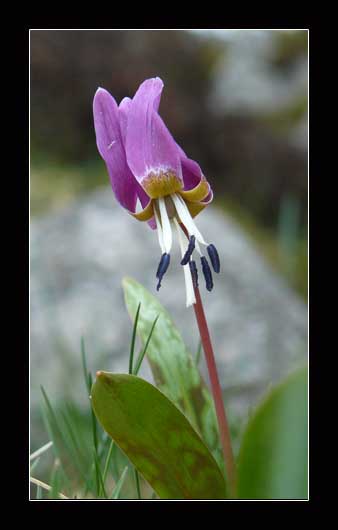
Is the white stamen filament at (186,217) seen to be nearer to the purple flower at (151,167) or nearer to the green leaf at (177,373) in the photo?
the purple flower at (151,167)

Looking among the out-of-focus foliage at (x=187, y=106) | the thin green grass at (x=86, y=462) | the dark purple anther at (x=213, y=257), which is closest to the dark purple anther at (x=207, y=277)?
the dark purple anther at (x=213, y=257)

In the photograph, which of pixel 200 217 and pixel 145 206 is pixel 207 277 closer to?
pixel 145 206

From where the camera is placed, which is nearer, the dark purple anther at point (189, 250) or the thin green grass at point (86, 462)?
the dark purple anther at point (189, 250)

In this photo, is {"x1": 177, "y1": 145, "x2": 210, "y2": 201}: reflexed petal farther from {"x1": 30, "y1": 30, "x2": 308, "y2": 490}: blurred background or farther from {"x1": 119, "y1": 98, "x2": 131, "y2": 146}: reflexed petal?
{"x1": 30, "y1": 30, "x2": 308, "y2": 490}: blurred background
